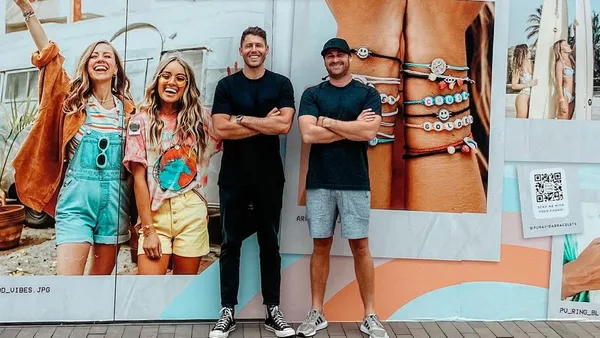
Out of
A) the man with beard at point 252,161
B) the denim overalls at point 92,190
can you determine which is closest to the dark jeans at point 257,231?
the man with beard at point 252,161

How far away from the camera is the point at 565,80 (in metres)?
4.37

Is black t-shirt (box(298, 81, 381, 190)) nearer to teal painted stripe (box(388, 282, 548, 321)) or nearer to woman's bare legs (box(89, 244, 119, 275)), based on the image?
teal painted stripe (box(388, 282, 548, 321))

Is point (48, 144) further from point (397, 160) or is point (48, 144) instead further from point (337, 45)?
point (397, 160)

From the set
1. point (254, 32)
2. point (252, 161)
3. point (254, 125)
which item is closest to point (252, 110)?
point (254, 125)

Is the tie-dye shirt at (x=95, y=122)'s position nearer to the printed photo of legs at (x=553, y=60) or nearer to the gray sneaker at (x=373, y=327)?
the gray sneaker at (x=373, y=327)

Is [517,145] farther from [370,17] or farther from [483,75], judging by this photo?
[370,17]

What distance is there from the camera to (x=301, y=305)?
4.23 m

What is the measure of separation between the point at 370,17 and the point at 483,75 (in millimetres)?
875

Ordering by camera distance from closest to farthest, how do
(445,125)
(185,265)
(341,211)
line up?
(341,211) < (185,265) < (445,125)

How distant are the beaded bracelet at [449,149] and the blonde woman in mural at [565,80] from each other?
67 cm

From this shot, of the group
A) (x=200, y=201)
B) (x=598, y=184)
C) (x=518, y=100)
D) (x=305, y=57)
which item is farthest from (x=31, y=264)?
(x=598, y=184)

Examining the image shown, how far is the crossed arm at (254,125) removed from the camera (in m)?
3.74

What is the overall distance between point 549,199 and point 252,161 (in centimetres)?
211

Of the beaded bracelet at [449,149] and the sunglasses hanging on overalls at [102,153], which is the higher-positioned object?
the beaded bracelet at [449,149]
